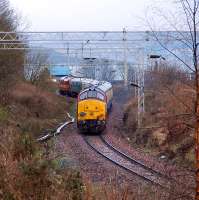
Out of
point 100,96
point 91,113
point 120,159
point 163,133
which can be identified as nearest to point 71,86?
point 100,96

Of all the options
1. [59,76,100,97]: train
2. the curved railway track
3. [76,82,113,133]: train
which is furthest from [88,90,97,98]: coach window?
[59,76,100,97]: train

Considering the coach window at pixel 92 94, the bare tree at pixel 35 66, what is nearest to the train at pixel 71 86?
the bare tree at pixel 35 66

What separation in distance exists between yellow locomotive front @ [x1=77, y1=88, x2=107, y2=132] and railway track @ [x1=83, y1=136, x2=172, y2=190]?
3.44 feet

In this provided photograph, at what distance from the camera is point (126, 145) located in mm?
26859

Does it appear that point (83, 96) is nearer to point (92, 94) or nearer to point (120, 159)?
point (92, 94)

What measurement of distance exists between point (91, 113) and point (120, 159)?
27.2ft

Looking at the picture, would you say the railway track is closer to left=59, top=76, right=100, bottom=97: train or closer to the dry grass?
the dry grass

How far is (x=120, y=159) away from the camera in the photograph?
22.4 metres

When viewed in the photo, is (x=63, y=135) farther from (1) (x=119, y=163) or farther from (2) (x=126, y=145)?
(1) (x=119, y=163)

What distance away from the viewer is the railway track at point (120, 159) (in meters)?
17.6

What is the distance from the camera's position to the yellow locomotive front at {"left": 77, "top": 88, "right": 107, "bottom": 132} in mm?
30266

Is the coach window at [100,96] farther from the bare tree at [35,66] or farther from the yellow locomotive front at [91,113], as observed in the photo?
the bare tree at [35,66]

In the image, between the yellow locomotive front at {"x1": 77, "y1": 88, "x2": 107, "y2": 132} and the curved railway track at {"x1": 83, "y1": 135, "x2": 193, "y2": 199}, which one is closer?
the curved railway track at {"x1": 83, "y1": 135, "x2": 193, "y2": 199}

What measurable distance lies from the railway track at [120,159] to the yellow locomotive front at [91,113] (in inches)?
41.3
